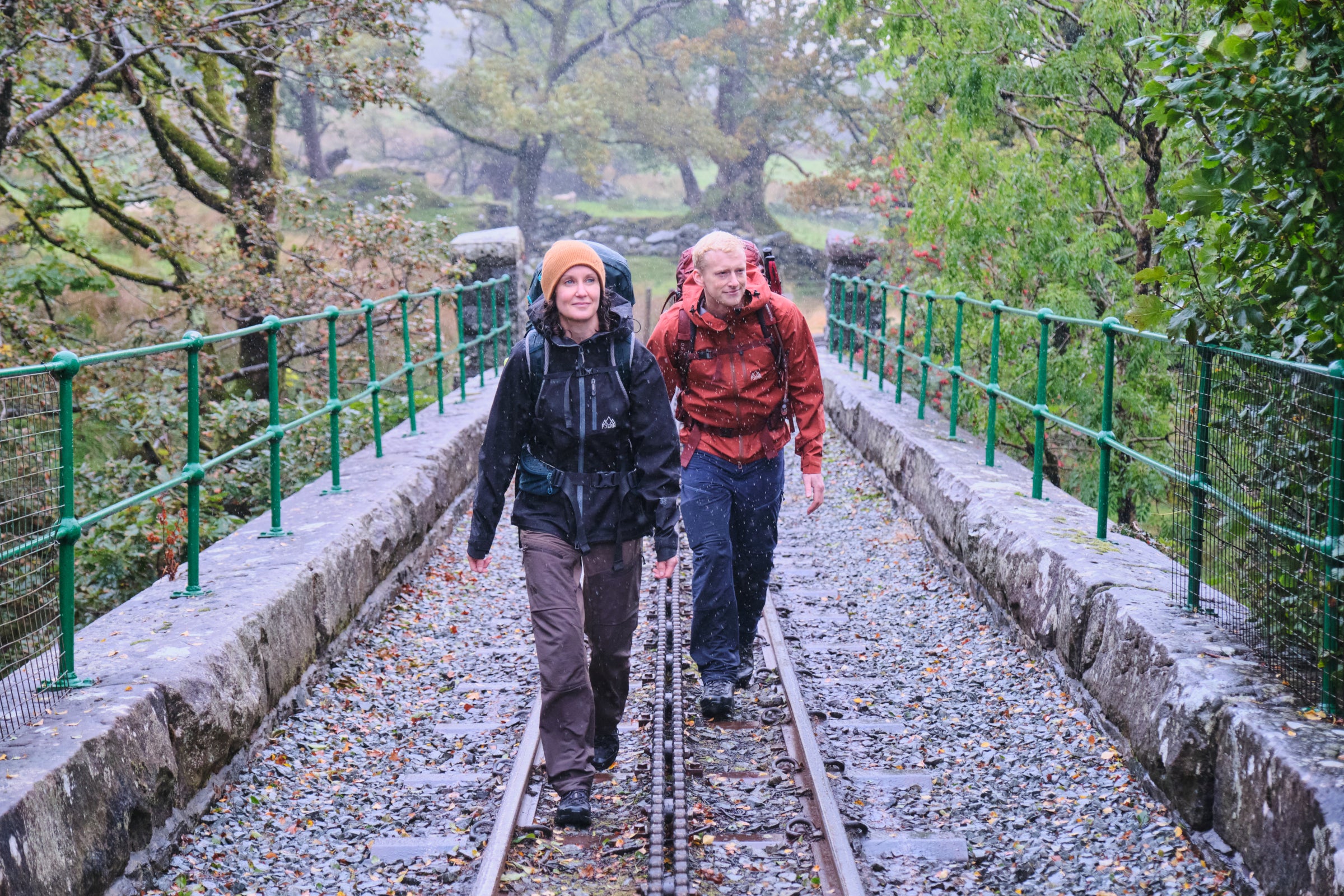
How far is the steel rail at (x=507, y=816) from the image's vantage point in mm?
3648

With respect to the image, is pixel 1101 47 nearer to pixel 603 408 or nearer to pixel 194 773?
A: pixel 603 408

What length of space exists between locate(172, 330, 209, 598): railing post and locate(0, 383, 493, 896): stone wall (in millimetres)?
105

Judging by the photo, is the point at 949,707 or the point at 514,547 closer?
the point at 949,707

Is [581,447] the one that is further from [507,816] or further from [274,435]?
[274,435]

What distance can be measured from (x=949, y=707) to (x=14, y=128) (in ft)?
28.6

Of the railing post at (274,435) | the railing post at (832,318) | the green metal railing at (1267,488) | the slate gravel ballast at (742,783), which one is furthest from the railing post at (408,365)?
the railing post at (832,318)

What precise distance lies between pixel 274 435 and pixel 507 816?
257cm

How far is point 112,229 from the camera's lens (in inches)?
747

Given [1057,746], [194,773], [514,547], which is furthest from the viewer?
[514,547]

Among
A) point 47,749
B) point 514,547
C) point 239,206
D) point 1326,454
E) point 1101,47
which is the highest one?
point 1101,47

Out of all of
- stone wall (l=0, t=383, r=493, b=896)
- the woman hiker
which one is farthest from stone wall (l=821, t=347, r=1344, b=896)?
stone wall (l=0, t=383, r=493, b=896)

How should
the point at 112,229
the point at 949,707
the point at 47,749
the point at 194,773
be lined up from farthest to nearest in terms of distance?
the point at 112,229 → the point at 949,707 → the point at 194,773 → the point at 47,749

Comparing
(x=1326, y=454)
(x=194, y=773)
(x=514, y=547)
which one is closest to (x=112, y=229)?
(x=514, y=547)

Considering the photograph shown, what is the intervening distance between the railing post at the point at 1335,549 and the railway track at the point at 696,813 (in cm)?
150
